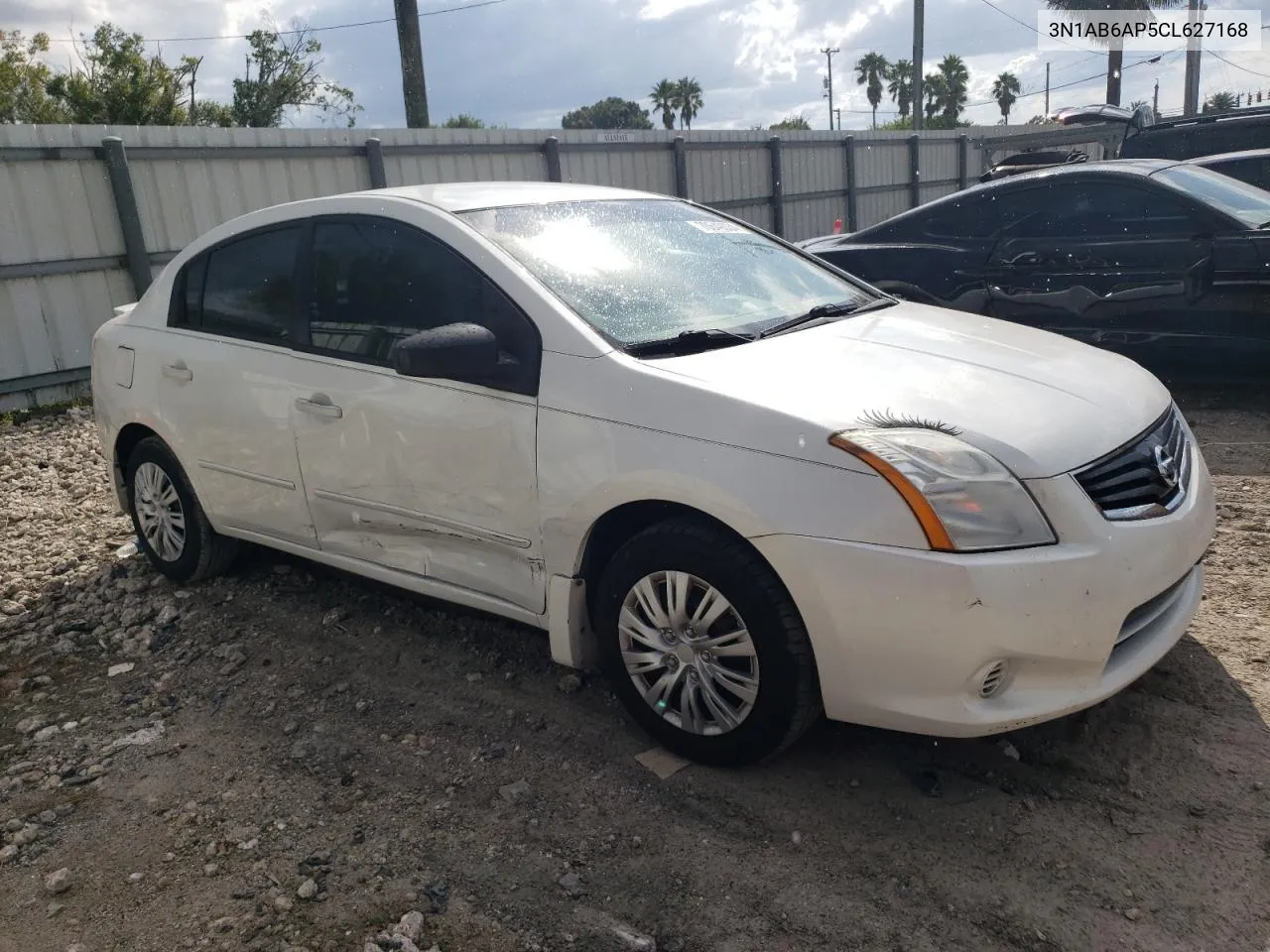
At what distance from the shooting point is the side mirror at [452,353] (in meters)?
3.08

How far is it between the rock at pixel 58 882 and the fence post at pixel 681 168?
13.0 metres

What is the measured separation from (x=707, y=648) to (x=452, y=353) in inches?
44.4

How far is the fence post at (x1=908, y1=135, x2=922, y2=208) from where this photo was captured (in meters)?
20.5

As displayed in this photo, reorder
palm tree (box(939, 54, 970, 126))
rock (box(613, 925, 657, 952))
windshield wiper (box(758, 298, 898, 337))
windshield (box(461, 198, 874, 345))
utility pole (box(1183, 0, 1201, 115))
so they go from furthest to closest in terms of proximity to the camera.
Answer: palm tree (box(939, 54, 970, 126))
utility pole (box(1183, 0, 1201, 115))
windshield wiper (box(758, 298, 898, 337))
windshield (box(461, 198, 874, 345))
rock (box(613, 925, 657, 952))

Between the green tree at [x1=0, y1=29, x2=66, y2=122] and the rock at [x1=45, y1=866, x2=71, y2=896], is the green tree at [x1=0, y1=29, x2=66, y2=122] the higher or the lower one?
the higher one

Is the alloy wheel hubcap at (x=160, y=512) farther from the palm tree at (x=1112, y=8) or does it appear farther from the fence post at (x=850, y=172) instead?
the palm tree at (x=1112, y=8)

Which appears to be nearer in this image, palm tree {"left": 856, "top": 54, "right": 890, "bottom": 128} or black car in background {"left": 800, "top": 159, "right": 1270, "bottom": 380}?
black car in background {"left": 800, "top": 159, "right": 1270, "bottom": 380}

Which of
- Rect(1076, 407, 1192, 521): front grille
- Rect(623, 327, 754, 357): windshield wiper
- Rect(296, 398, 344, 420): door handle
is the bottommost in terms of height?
Rect(1076, 407, 1192, 521): front grille

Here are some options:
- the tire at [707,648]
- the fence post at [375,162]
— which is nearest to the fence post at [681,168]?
the fence post at [375,162]

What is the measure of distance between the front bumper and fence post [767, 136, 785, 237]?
14310 mm

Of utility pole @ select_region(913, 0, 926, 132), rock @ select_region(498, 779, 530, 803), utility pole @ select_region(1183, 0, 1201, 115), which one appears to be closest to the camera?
rock @ select_region(498, 779, 530, 803)

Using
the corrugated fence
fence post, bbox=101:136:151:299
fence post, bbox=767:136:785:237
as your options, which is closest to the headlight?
fence post, bbox=101:136:151:299

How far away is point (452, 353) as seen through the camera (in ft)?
10.1

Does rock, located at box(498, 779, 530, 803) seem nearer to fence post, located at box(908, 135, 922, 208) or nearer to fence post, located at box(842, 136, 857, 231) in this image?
fence post, located at box(842, 136, 857, 231)
